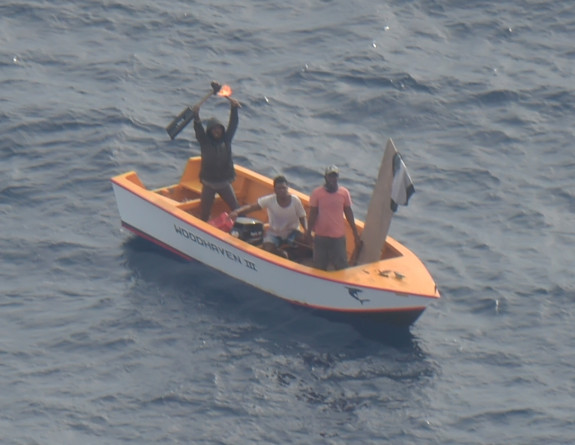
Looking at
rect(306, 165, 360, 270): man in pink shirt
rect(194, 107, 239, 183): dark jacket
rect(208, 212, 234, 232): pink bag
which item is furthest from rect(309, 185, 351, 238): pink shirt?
rect(194, 107, 239, 183): dark jacket

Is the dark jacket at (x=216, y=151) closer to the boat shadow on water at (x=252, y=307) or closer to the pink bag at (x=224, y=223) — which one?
the pink bag at (x=224, y=223)

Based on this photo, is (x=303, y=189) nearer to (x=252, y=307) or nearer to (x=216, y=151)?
(x=216, y=151)

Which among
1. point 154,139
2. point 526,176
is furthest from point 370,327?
point 154,139

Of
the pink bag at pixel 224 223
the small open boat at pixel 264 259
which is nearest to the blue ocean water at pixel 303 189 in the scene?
the small open boat at pixel 264 259

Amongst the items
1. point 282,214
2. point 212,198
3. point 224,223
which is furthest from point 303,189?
point 282,214

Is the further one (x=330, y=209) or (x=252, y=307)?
(x=252, y=307)

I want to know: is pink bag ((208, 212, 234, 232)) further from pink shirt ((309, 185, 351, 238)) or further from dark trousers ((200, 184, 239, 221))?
pink shirt ((309, 185, 351, 238))
